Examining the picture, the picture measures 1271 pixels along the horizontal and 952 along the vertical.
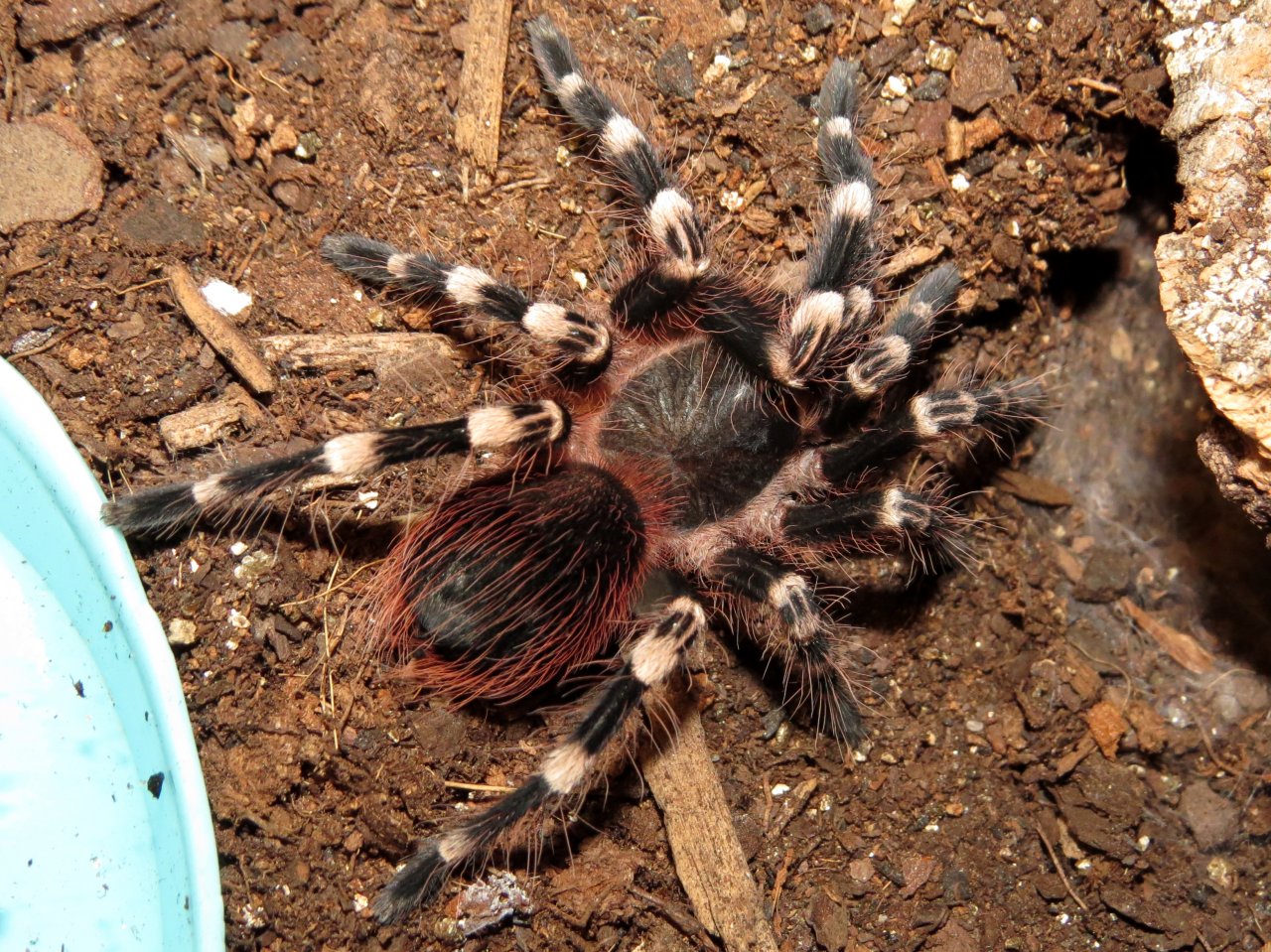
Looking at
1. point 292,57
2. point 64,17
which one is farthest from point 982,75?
point 64,17

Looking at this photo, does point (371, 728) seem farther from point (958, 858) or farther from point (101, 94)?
point (101, 94)

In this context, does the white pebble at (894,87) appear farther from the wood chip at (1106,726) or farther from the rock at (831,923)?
the rock at (831,923)

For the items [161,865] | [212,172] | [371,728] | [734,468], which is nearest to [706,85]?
[734,468]

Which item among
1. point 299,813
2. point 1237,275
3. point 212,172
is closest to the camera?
point 1237,275

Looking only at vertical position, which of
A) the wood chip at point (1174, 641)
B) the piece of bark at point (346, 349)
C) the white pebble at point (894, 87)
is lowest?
the wood chip at point (1174, 641)

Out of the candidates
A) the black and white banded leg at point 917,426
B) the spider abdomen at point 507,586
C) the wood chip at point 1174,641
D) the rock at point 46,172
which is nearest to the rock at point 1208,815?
the wood chip at point 1174,641
